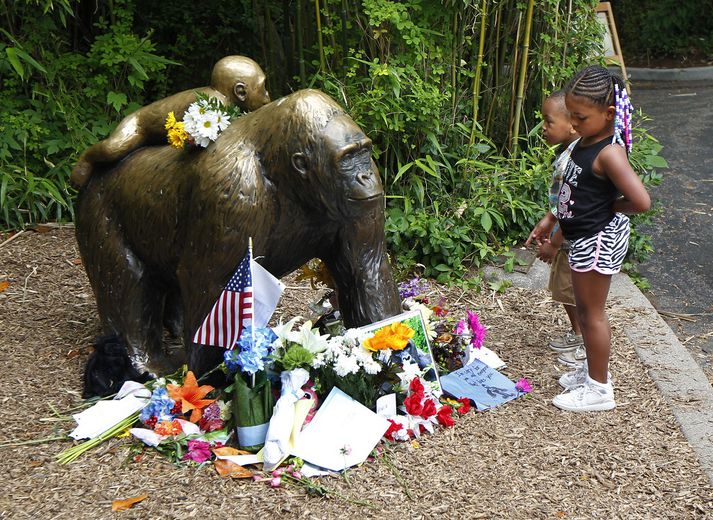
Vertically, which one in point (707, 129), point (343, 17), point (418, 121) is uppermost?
point (343, 17)

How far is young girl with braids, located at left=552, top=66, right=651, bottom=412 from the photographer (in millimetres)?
3088

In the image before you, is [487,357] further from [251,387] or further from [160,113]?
[160,113]

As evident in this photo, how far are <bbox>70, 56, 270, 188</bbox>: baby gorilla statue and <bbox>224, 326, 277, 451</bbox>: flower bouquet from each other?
911 mm

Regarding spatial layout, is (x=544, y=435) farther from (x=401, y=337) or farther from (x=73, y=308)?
(x=73, y=308)

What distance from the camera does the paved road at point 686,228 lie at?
465 cm

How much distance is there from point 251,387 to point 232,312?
283 mm

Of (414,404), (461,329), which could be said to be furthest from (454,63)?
(414,404)

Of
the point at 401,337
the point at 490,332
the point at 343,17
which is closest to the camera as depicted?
the point at 401,337

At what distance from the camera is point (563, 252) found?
377cm

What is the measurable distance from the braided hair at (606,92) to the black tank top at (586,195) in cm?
7

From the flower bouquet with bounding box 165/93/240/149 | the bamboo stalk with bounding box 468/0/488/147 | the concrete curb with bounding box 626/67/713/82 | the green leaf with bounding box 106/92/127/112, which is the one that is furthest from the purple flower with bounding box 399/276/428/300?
the concrete curb with bounding box 626/67/713/82

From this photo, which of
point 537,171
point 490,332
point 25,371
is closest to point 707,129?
point 537,171

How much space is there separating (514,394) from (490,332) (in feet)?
2.29

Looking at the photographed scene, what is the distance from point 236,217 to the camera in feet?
9.15
